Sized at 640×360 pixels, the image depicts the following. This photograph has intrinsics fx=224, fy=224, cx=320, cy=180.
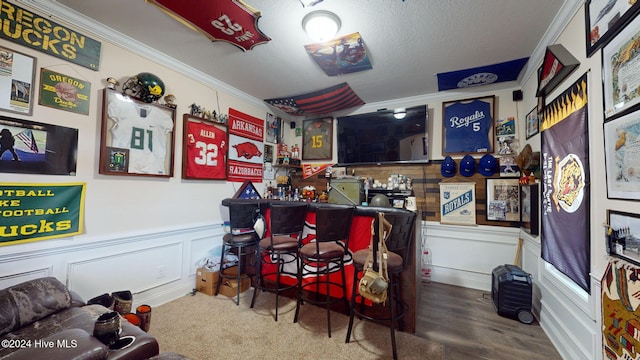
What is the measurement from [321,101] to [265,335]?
3060 millimetres

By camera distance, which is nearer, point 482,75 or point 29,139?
point 29,139

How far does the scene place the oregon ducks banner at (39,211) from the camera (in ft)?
5.33

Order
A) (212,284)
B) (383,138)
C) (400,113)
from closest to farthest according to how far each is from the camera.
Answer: (212,284) → (400,113) → (383,138)

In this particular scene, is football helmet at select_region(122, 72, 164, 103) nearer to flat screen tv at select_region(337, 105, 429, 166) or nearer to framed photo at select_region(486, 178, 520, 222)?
flat screen tv at select_region(337, 105, 429, 166)

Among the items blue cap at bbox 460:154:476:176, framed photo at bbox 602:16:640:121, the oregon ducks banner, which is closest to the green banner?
the oregon ducks banner

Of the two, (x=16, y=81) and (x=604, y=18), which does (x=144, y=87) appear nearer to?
(x=16, y=81)

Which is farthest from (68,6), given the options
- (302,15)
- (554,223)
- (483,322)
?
(483,322)

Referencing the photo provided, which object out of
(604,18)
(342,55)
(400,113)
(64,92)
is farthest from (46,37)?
(604,18)

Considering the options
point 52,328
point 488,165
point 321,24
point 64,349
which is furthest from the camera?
point 488,165

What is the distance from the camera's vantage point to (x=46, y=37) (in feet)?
5.83

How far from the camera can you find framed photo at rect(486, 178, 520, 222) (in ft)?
9.55

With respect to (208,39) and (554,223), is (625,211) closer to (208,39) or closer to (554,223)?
(554,223)

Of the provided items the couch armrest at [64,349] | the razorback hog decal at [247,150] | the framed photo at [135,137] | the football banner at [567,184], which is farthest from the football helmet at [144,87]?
the football banner at [567,184]

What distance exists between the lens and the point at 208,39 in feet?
7.30
